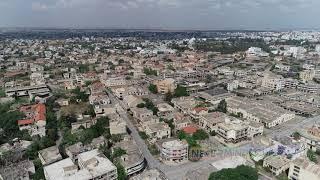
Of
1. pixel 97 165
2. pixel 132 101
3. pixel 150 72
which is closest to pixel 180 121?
pixel 132 101

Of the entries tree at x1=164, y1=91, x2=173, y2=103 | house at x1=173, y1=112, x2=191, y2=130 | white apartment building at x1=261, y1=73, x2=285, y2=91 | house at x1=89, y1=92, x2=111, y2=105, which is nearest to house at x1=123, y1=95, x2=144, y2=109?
house at x1=89, y1=92, x2=111, y2=105

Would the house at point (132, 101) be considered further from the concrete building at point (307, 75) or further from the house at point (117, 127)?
the concrete building at point (307, 75)

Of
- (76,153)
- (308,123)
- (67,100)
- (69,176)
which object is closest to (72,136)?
(76,153)

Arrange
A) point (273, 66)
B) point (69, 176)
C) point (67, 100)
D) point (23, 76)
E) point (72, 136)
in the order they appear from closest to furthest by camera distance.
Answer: point (69, 176) < point (72, 136) < point (67, 100) < point (23, 76) < point (273, 66)

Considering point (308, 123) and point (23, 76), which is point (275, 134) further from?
point (23, 76)

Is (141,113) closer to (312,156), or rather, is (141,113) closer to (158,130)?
(158,130)

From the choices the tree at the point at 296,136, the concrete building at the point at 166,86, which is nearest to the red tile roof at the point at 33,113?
the concrete building at the point at 166,86
